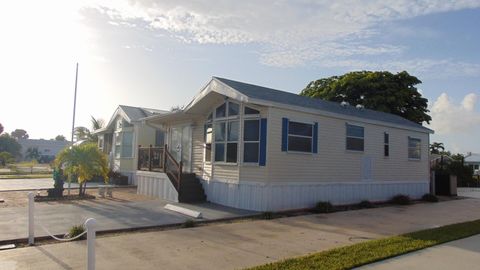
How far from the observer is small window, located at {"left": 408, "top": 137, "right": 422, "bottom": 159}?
1962cm

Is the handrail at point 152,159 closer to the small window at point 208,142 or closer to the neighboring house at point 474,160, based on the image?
the small window at point 208,142

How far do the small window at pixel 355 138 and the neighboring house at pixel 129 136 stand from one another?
11066 mm

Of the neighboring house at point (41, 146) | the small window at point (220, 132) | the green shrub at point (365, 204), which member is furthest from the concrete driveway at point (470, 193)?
the neighboring house at point (41, 146)

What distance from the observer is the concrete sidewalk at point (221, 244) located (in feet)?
21.6

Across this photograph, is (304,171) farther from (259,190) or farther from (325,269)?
(325,269)

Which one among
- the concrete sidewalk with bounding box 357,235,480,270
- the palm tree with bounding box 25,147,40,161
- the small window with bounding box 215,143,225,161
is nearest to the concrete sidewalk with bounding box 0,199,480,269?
the concrete sidewalk with bounding box 357,235,480,270

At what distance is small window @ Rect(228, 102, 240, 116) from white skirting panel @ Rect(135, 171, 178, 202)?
367cm

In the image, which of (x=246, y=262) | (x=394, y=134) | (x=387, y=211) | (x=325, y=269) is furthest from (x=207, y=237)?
(x=394, y=134)

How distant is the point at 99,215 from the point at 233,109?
19.4ft

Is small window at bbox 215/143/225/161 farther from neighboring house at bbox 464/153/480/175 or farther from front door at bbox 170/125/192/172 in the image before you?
neighboring house at bbox 464/153/480/175

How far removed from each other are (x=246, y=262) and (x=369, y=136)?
11826 mm

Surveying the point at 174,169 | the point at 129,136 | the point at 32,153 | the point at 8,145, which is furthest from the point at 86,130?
the point at 32,153

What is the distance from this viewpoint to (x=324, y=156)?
14.8 metres

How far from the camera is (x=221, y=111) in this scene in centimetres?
1530
